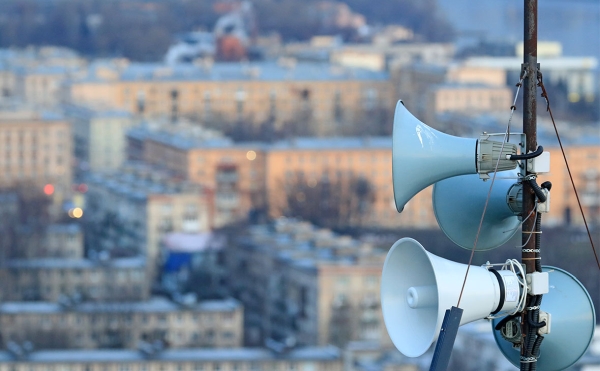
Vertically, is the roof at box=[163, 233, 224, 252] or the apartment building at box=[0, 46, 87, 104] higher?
the apartment building at box=[0, 46, 87, 104]

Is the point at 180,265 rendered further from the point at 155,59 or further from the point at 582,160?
the point at 155,59

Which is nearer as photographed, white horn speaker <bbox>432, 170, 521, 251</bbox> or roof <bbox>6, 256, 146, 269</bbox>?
white horn speaker <bbox>432, 170, 521, 251</bbox>

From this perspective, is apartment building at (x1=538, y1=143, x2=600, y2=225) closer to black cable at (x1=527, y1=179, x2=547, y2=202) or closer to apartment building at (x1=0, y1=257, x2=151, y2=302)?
apartment building at (x1=0, y1=257, x2=151, y2=302)

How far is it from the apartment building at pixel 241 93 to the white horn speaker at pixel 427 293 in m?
37.4

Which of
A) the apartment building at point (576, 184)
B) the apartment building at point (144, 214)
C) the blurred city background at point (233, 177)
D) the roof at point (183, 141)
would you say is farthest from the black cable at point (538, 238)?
the roof at point (183, 141)

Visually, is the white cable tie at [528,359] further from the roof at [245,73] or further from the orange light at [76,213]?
the roof at [245,73]

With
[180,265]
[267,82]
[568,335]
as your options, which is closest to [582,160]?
[180,265]

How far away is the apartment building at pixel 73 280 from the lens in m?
21.3

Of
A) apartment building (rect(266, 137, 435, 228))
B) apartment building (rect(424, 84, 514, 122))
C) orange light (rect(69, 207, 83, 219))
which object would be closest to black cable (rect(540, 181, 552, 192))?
orange light (rect(69, 207, 83, 219))

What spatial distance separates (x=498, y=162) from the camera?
9.93 feet

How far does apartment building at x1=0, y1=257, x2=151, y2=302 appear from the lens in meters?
21.3

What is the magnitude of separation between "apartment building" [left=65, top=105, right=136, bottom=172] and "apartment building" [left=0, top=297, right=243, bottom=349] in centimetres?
1537

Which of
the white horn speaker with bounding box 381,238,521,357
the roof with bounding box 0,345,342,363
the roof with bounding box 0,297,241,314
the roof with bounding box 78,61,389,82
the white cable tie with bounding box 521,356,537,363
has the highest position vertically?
the roof with bounding box 78,61,389,82

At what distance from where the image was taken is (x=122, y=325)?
63.9ft
